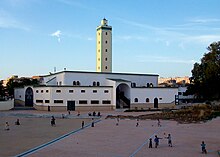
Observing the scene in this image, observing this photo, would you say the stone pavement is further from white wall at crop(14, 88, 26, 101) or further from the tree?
white wall at crop(14, 88, 26, 101)

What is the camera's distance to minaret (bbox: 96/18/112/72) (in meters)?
74.4

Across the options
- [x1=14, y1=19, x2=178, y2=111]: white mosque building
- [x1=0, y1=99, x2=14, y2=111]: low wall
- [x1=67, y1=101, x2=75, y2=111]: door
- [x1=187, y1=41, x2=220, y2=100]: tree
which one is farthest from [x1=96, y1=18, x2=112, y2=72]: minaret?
[x1=0, y1=99, x2=14, y2=111]: low wall

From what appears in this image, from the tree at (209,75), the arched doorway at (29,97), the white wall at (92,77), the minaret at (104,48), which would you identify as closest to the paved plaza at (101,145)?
the white wall at (92,77)

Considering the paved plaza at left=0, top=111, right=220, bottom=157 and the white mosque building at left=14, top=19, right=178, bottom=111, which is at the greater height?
the white mosque building at left=14, top=19, right=178, bottom=111

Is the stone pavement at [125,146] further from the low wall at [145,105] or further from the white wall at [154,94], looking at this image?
the white wall at [154,94]

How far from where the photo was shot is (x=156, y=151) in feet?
63.6

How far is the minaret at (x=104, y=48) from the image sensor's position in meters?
74.4

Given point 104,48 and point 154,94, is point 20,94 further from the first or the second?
point 154,94

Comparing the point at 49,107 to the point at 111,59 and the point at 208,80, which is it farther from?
the point at 208,80

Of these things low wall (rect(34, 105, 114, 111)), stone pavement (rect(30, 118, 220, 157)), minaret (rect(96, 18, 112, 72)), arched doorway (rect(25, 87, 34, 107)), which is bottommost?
stone pavement (rect(30, 118, 220, 157))

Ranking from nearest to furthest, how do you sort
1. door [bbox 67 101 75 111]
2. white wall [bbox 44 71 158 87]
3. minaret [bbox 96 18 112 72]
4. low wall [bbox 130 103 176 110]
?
door [bbox 67 101 75 111]
low wall [bbox 130 103 176 110]
white wall [bbox 44 71 158 87]
minaret [bbox 96 18 112 72]

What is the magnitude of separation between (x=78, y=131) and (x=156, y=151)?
11.6 metres

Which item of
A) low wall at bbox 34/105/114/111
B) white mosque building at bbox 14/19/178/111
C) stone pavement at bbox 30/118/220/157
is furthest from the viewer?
white mosque building at bbox 14/19/178/111

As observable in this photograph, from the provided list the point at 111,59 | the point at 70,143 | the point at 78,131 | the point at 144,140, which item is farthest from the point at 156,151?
the point at 111,59
